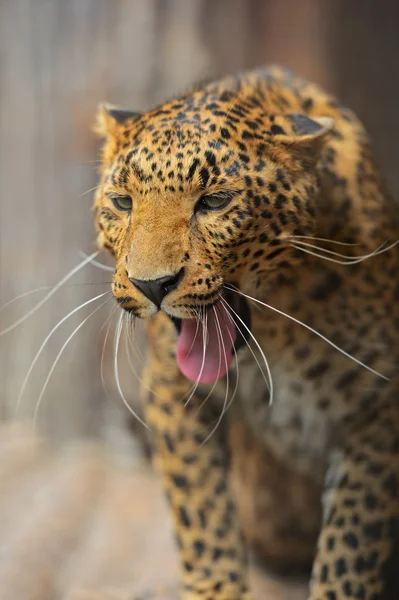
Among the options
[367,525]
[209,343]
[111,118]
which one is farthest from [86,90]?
[367,525]

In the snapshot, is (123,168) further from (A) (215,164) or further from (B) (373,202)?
(B) (373,202)

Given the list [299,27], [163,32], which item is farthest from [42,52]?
[299,27]

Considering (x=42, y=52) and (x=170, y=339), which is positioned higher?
(x=42, y=52)

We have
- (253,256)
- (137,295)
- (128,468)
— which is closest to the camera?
(137,295)

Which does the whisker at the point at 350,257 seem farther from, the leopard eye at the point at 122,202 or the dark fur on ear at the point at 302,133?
the leopard eye at the point at 122,202

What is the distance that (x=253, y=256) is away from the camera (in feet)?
9.22

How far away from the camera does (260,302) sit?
2.83 metres

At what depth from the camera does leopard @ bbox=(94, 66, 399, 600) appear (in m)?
2.65

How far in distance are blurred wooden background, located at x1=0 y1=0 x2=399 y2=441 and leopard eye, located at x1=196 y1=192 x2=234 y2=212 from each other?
5.12ft

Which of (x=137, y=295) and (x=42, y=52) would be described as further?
(x=42, y=52)

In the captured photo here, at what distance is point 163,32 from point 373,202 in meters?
2.32

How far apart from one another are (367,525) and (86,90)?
3.24 m

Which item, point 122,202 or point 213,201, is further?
point 122,202

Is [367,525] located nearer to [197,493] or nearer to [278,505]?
[197,493]
